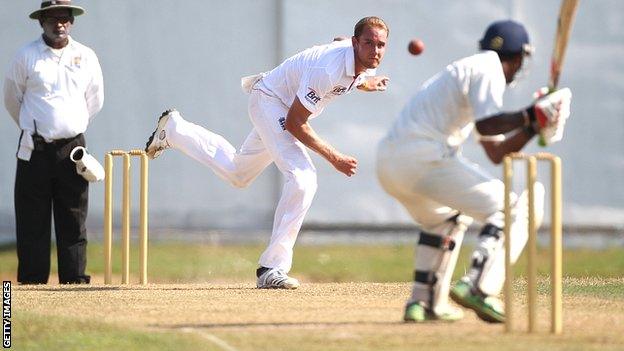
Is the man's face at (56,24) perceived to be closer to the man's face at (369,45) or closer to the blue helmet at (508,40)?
the man's face at (369,45)

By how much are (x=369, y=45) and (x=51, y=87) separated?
2.23m

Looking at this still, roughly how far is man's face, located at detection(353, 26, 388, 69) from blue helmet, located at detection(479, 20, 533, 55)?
1716mm

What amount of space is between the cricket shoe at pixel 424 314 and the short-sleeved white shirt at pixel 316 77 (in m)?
1.80

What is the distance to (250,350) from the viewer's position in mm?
6250

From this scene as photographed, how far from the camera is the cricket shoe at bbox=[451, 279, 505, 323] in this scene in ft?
22.4

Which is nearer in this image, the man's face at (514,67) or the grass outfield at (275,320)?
the grass outfield at (275,320)

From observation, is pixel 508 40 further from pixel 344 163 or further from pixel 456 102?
pixel 344 163

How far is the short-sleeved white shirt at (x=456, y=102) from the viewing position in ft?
21.9

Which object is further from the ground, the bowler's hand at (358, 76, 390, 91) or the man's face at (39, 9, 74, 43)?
the man's face at (39, 9, 74, 43)

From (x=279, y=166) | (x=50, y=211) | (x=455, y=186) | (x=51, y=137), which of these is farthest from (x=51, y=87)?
(x=455, y=186)

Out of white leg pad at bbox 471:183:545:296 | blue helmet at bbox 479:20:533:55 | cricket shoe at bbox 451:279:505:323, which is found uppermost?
blue helmet at bbox 479:20:533:55

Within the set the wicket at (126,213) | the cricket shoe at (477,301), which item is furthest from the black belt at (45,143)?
the cricket shoe at (477,301)

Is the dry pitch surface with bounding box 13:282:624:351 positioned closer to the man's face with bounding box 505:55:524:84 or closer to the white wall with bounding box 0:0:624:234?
the man's face with bounding box 505:55:524:84

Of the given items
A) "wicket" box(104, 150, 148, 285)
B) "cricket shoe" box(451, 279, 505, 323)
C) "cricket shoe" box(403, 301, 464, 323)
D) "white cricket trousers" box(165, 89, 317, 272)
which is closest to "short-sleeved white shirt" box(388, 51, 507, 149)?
"cricket shoe" box(451, 279, 505, 323)
